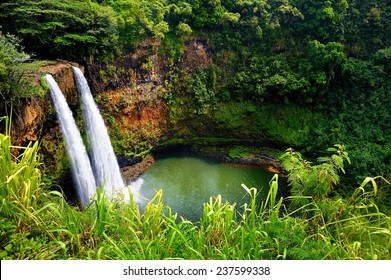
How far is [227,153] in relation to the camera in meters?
14.1

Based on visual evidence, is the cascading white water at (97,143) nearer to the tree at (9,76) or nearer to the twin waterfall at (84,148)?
the twin waterfall at (84,148)

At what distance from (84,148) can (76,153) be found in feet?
1.06

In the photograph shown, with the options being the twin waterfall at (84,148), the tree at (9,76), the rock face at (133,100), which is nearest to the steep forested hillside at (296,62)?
the rock face at (133,100)

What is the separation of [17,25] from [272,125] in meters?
11.1

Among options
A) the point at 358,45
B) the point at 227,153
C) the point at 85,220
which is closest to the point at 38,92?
the point at 85,220

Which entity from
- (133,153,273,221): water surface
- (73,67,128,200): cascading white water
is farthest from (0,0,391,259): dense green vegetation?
(73,67,128,200): cascading white water

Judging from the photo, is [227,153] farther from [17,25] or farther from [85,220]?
[85,220]

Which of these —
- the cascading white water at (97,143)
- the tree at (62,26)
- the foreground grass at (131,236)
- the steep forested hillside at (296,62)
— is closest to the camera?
the foreground grass at (131,236)

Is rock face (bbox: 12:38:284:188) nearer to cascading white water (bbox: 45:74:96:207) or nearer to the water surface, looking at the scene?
cascading white water (bbox: 45:74:96:207)

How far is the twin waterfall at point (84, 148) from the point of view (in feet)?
24.6

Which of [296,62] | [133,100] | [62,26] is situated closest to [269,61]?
[296,62]

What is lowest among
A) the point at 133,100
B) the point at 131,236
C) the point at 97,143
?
the point at 97,143

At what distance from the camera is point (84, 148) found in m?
8.31

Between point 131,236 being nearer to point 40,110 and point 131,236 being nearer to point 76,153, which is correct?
point 40,110
